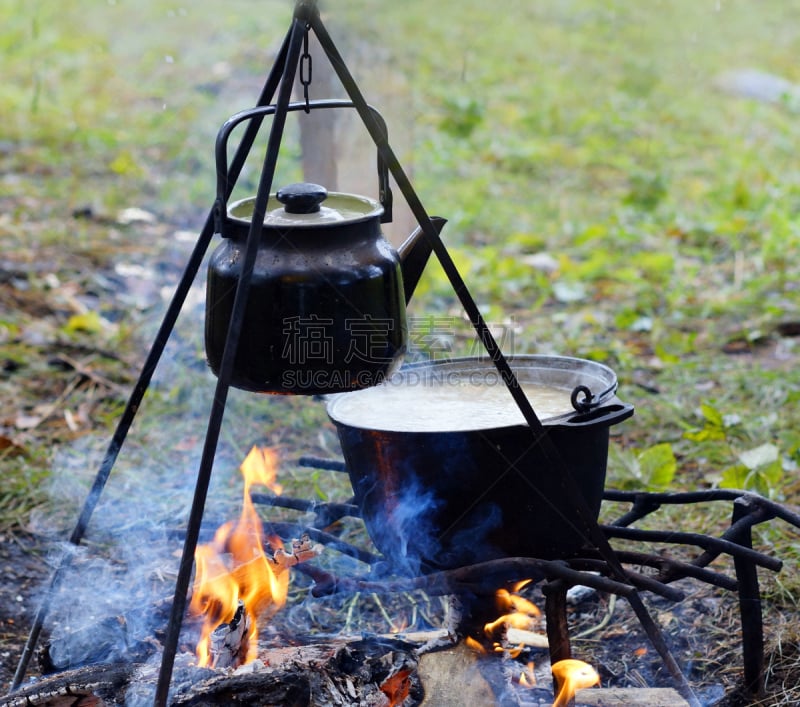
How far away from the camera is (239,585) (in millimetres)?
2842

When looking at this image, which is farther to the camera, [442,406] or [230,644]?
[442,406]

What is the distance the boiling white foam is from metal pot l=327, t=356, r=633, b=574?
0.04 meters

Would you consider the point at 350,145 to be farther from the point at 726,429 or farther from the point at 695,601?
the point at 695,601

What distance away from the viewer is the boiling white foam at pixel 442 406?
2566 mm

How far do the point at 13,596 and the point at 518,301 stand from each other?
3.88m

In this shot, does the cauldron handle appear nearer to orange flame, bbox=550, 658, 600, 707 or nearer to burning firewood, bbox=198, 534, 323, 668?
orange flame, bbox=550, 658, 600, 707

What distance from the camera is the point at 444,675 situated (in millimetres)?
2656

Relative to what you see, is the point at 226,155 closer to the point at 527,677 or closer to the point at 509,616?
the point at 509,616

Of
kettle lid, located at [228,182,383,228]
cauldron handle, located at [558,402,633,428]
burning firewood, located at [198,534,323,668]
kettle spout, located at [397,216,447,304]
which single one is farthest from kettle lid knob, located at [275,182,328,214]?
burning firewood, located at [198,534,323,668]

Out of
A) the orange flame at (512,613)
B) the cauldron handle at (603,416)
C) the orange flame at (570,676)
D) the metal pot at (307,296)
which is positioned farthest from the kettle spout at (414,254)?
the orange flame at (570,676)

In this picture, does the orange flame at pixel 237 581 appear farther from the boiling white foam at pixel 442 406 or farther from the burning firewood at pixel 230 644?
the boiling white foam at pixel 442 406

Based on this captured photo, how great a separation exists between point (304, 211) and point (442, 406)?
0.86 m

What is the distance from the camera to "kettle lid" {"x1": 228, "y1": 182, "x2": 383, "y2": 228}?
2.16 meters

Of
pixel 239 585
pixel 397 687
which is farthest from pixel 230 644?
pixel 397 687
